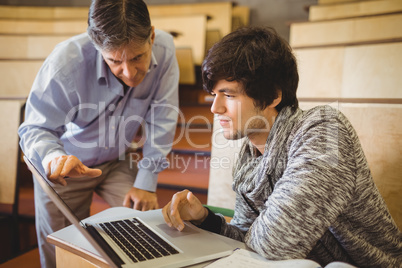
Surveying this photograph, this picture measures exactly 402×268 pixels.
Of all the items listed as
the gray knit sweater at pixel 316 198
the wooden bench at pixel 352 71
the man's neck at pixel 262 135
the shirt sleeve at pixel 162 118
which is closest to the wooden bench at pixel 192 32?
the wooden bench at pixel 352 71

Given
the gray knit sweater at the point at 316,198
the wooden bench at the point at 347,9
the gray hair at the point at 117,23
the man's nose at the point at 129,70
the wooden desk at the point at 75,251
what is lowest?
the wooden desk at the point at 75,251

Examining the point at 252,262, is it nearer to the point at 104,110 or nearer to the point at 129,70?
the point at 129,70

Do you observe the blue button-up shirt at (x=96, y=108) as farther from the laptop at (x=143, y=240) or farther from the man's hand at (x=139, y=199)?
the laptop at (x=143, y=240)

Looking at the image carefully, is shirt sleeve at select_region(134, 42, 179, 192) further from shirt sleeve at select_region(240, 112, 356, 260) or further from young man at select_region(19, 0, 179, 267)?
shirt sleeve at select_region(240, 112, 356, 260)

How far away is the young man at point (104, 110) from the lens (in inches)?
34.8

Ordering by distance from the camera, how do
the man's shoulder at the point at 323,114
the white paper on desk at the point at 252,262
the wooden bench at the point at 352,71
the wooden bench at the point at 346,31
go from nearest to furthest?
1. the white paper on desk at the point at 252,262
2. the man's shoulder at the point at 323,114
3. the wooden bench at the point at 352,71
4. the wooden bench at the point at 346,31

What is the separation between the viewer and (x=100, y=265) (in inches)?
20.6

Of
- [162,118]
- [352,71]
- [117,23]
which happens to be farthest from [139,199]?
[352,71]

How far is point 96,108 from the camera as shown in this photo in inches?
43.4

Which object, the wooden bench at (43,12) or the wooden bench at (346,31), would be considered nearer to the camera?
the wooden bench at (346,31)

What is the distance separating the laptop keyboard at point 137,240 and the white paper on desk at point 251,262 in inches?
3.4

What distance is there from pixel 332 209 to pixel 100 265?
0.40 meters

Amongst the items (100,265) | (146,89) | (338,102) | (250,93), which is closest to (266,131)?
(250,93)

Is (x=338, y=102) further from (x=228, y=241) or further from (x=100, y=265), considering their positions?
(x=100, y=265)
